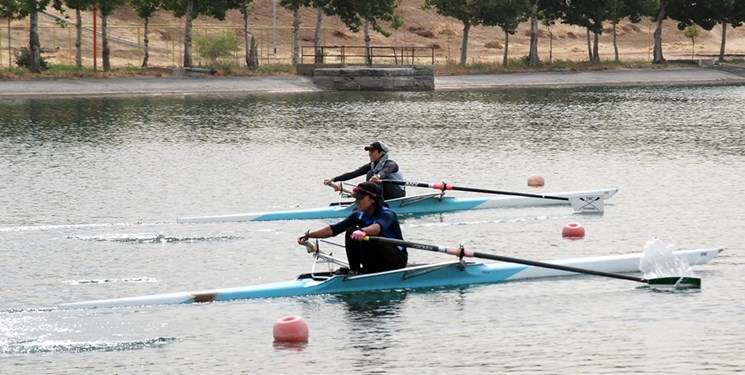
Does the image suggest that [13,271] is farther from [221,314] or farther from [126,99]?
[126,99]

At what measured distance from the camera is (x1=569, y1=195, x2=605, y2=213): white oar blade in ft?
127

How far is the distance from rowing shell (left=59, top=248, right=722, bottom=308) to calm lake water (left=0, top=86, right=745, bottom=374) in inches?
8.4

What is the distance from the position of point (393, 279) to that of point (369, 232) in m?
1.41

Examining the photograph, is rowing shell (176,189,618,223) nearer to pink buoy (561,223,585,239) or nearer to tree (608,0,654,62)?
pink buoy (561,223,585,239)

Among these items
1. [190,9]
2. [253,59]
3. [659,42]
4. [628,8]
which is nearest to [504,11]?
[628,8]

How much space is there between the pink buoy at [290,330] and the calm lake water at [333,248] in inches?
10.8

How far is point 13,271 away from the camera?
101ft

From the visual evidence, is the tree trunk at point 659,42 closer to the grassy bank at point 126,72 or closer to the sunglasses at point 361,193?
the grassy bank at point 126,72

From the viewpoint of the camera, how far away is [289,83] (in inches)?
3711

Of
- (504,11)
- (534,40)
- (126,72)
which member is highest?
(504,11)

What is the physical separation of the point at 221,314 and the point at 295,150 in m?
31.8

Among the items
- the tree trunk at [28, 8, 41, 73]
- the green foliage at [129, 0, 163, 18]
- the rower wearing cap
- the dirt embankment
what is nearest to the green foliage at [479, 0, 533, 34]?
the dirt embankment

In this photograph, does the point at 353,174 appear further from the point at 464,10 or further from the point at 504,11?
the point at 464,10

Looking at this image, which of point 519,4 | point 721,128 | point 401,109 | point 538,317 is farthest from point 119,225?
point 519,4
